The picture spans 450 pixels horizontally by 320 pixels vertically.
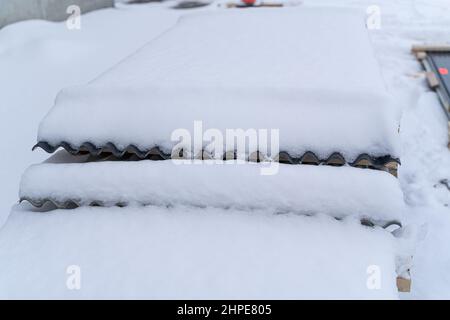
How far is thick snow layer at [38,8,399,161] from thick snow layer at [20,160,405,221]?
0.20 m

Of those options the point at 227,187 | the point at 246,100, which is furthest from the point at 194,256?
the point at 246,100

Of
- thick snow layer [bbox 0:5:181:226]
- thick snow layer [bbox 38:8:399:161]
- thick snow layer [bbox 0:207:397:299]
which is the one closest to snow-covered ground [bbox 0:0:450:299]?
thick snow layer [bbox 0:207:397:299]

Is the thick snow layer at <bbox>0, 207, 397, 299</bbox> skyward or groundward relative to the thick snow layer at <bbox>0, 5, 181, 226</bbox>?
groundward

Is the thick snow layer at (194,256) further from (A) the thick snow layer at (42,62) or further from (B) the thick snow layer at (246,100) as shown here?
(A) the thick snow layer at (42,62)

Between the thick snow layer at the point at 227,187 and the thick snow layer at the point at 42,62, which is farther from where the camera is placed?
the thick snow layer at the point at 42,62

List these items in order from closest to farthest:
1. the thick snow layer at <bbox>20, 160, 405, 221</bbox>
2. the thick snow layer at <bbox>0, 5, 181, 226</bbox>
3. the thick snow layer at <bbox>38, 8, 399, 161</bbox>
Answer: the thick snow layer at <bbox>20, 160, 405, 221</bbox> < the thick snow layer at <bbox>38, 8, 399, 161</bbox> < the thick snow layer at <bbox>0, 5, 181, 226</bbox>

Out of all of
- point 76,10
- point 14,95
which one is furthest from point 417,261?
point 76,10

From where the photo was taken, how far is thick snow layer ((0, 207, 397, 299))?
2.08m

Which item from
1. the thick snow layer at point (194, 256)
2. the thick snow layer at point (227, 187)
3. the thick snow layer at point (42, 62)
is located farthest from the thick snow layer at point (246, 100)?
the thick snow layer at point (42, 62)

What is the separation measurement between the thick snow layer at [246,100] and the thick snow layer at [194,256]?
556 mm

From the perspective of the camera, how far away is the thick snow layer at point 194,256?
2.08 m

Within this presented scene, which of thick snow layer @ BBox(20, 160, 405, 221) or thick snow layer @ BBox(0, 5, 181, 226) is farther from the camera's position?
thick snow layer @ BBox(0, 5, 181, 226)

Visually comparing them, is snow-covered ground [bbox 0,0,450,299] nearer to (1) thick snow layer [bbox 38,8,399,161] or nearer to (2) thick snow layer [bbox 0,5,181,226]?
(1) thick snow layer [bbox 38,8,399,161]

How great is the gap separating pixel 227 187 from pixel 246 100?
700 millimetres
